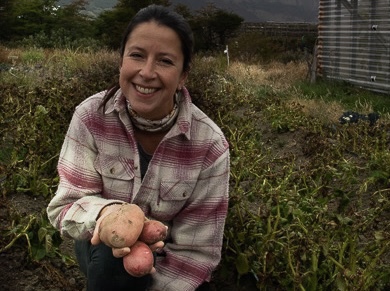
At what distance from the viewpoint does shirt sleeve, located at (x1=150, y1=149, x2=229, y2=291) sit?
2.85 m

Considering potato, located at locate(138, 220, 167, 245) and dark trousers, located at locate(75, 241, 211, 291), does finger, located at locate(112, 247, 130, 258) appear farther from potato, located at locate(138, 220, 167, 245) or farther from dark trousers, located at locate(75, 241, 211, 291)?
dark trousers, located at locate(75, 241, 211, 291)

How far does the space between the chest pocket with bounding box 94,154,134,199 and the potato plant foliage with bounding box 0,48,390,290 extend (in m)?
0.72

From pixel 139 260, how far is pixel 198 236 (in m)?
0.63

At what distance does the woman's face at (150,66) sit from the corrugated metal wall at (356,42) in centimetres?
997

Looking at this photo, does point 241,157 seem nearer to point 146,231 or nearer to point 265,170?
point 265,170

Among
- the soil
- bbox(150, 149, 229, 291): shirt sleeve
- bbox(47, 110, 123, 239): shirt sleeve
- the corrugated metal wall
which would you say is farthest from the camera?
the corrugated metal wall

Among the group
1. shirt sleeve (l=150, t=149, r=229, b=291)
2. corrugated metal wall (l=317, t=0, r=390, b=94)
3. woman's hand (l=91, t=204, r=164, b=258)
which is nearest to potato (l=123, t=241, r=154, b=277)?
woman's hand (l=91, t=204, r=164, b=258)

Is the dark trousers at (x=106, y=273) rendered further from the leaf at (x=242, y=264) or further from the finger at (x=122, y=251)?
the leaf at (x=242, y=264)

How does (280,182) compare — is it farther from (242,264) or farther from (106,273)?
(106,273)

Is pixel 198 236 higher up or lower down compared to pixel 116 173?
lower down

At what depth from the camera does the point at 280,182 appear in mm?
4262

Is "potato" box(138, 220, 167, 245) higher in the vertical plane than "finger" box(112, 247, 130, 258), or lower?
higher

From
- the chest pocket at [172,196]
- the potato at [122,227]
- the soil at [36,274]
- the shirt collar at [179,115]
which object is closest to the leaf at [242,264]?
the soil at [36,274]

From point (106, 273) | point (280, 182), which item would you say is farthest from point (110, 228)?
point (280, 182)
